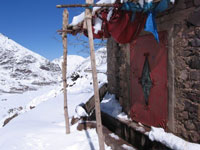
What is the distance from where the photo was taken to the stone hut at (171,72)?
2.32m

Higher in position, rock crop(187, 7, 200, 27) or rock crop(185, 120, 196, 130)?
rock crop(187, 7, 200, 27)

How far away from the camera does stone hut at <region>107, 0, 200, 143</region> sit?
91.5 inches

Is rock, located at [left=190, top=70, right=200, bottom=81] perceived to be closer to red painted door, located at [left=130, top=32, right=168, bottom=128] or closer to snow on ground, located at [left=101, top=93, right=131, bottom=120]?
red painted door, located at [left=130, top=32, right=168, bottom=128]

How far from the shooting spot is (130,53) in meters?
3.56

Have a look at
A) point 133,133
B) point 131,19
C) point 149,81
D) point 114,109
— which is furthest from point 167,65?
point 114,109

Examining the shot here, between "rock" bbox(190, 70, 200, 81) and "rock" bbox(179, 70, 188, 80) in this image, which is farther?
"rock" bbox(179, 70, 188, 80)

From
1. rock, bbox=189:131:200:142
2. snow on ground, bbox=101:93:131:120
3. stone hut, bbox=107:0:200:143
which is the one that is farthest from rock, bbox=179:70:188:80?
snow on ground, bbox=101:93:131:120

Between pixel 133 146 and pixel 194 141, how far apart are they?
1.23m

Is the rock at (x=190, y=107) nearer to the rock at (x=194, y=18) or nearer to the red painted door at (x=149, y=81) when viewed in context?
the red painted door at (x=149, y=81)

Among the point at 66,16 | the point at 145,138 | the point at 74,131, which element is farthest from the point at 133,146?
the point at 66,16

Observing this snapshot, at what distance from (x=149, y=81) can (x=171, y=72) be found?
54cm

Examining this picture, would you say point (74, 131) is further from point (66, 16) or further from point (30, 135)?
point (66, 16)

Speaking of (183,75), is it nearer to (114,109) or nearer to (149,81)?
(149,81)

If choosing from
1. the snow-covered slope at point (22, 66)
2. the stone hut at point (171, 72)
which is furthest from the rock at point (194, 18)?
the snow-covered slope at point (22, 66)
